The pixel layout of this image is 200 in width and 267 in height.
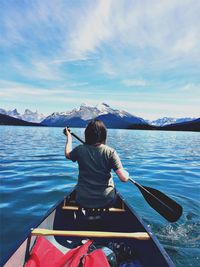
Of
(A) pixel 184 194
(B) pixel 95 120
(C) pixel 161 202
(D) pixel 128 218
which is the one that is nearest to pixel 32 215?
(D) pixel 128 218

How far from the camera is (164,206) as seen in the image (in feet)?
23.1

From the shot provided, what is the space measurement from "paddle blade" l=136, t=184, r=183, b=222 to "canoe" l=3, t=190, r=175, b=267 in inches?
33.7

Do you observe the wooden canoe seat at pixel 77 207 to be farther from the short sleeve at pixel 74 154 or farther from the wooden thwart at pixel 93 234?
the short sleeve at pixel 74 154

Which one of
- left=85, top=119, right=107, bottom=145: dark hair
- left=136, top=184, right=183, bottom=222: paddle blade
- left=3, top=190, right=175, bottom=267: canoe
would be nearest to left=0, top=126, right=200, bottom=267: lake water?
left=136, top=184, right=183, bottom=222: paddle blade

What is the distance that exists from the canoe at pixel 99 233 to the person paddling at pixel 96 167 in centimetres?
46

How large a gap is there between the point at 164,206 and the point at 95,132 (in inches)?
125

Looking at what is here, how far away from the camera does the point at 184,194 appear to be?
1159 centimetres

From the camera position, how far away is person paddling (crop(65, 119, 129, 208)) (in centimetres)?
538

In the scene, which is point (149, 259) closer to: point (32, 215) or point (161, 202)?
point (161, 202)

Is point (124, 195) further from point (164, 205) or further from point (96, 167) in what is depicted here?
point (96, 167)

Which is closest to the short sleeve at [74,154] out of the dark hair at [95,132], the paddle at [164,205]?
the dark hair at [95,132]

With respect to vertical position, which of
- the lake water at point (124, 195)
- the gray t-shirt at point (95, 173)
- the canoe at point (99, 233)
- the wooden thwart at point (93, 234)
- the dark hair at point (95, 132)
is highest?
the dark hair at point (95, 132)

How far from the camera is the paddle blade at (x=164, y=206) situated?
6.88 metres

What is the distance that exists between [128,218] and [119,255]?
1.27m
